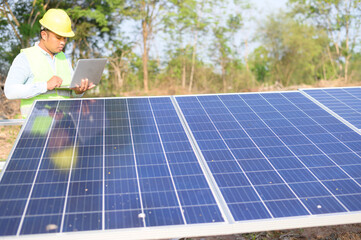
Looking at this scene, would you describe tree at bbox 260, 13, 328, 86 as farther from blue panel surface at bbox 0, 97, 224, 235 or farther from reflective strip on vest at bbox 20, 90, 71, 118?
blue panel surface at bbox 0, 97, 224, 235

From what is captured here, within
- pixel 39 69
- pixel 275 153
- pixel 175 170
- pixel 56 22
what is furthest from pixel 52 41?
pixel 275 153

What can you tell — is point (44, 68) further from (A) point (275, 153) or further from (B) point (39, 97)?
(A) point (275, 153)

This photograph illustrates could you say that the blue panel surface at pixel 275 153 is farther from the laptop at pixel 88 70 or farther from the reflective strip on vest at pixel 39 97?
the reflective strip on vest at pixel 39 97

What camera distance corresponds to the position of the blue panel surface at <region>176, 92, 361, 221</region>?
402 cm

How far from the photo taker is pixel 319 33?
37375 millimetres

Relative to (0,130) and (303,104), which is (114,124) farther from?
(0,130)

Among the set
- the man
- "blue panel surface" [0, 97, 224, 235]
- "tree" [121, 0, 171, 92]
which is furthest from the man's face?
"tree" [121, 0, 171, 92]

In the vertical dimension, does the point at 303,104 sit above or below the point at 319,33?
above

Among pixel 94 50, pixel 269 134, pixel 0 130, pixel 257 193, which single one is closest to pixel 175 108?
pixel 269 134

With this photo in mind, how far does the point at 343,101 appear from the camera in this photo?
22.2 feet

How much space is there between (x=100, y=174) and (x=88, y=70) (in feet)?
6.86

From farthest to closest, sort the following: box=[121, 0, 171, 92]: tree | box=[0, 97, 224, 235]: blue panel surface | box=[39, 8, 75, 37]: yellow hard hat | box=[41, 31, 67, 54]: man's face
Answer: box=[121, 0, 171, 92]: tree → box=[41, 31, 67, 54]: man's face → box=[39, 8, 75, 37]: yellow hard hat → box=[0, 97, 224, 235]: blue panel surface

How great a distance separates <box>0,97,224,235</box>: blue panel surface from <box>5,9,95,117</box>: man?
309 mm

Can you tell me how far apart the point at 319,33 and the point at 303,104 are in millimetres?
33362
